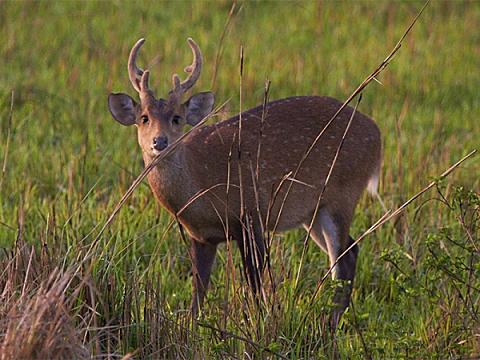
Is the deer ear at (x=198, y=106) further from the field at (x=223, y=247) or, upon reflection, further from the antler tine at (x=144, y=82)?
the antler tine at (x=144, y=82)

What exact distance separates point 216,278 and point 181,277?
0.71ft

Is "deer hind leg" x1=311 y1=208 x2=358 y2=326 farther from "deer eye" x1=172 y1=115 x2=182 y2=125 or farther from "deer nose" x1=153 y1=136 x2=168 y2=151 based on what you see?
"deer nose" x1=153 y1=136 x2=168 y2=151

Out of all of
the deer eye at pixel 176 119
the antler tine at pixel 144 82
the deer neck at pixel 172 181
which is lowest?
the deer neck at pixel 172 181

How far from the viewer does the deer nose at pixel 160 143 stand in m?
5.89

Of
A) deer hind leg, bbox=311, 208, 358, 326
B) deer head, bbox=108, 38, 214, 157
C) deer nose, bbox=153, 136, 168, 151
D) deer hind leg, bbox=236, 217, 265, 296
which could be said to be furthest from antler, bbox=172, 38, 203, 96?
deer hind leg, bbox=311, 208, 358, 326

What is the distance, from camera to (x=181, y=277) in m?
6.61

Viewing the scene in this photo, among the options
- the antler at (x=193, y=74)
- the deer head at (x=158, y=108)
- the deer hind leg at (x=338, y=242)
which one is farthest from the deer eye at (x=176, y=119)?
the deer hind leg at (x=338, y=242)

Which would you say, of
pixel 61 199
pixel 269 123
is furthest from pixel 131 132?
pixel 269 123

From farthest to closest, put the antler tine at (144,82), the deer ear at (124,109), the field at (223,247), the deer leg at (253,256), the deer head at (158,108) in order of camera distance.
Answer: the deer ear at (124,109) → the antler tine at (144,82) → the deer head at (158,108) → the deer leg at (253,256) → the field at (223,247)

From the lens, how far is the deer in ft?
20.2

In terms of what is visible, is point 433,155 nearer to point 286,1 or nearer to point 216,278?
point 216,278

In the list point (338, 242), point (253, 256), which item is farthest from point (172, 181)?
point (338, 242)

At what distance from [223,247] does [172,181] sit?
0.92 m

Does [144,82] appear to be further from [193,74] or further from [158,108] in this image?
[193,74]
